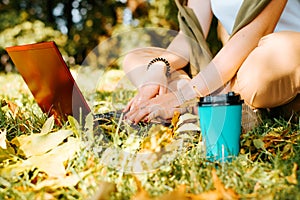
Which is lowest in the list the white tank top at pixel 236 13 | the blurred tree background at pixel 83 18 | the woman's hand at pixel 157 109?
the blurred tree background at pixel 83 18

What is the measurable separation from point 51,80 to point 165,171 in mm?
516

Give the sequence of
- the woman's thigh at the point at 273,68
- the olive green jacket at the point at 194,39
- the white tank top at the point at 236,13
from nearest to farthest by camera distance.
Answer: the woman's thigh at the point at 273,68
the white tank top at the point at 236,13
the olive green jacket at the point at 194,39

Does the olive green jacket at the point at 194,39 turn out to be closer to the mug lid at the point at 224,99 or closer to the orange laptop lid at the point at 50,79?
the orange laptop lid at the point at 50,79

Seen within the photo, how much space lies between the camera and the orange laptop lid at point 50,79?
1298 mm

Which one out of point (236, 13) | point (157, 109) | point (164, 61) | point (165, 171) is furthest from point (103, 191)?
point (236, 13)

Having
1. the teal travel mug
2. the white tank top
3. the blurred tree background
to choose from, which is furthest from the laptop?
the blurred tree background

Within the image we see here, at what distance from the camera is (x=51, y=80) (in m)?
1.40

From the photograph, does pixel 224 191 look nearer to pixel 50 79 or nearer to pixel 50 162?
pixel 50 162

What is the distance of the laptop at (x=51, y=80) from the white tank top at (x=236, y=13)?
2.37 ft

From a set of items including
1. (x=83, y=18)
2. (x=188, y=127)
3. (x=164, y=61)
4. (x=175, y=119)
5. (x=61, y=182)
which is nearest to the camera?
(x=61, y=182)

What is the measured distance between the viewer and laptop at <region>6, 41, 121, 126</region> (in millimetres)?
1298

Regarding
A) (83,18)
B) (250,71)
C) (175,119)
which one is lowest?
(83,18)

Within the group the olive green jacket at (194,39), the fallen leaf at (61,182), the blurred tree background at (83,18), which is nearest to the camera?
the fallen leaf at (61,182)

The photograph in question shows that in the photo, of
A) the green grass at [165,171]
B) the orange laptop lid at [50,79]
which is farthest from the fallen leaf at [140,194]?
the orange laptop lid at [50,79]
